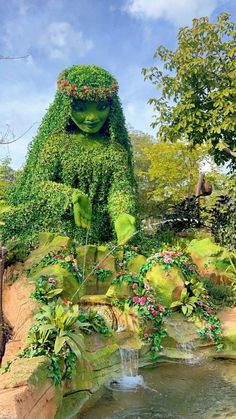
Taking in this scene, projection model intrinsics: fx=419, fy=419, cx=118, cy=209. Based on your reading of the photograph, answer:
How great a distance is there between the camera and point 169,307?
20.5 ft

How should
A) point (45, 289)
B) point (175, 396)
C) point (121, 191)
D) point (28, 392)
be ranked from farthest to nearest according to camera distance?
point (121, 191) → point (45, 289) → point (175, 396) → point (28, 392)

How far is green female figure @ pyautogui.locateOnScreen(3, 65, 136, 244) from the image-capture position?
786 centimetres

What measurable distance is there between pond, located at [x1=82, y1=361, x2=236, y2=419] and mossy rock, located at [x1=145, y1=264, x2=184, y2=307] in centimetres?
113

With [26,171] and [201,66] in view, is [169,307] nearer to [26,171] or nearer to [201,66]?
[26,171]

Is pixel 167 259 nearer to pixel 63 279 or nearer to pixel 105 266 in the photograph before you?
pixel 105 266

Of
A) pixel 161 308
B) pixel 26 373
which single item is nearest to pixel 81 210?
pixel 161 308

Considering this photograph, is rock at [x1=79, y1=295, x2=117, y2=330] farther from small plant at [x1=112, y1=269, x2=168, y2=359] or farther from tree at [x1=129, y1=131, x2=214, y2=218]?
tree at [x1=129, y1=131, x2=214, y2=218]

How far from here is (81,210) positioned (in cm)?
683

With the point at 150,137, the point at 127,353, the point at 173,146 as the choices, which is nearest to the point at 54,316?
the point at 127,353

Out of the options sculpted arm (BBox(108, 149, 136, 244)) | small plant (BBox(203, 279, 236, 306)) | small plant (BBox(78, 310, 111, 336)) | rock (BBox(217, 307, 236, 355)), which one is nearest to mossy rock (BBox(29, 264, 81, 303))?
small plant (BBox(78, 310, 111, 336))

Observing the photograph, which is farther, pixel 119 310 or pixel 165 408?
pixel 119 310

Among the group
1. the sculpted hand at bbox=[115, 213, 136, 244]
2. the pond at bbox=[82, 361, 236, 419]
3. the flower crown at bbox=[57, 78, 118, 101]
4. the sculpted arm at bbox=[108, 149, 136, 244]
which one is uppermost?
the flower crown at bbox=[57, 78, 118, 101]

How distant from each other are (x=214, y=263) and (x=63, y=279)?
3.58 m

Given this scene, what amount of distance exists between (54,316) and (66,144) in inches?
175
